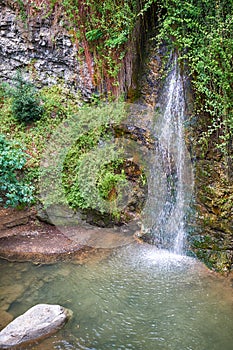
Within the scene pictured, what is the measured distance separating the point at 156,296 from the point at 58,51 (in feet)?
16.3

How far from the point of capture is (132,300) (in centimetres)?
346

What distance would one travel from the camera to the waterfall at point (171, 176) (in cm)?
445

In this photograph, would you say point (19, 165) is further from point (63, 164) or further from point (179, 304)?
point (179, 304)

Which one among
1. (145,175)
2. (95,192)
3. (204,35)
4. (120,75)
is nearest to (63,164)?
(95,192)

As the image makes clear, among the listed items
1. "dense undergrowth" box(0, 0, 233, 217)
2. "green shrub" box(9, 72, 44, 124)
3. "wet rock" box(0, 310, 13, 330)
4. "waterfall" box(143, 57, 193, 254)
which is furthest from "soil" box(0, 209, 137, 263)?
"green shrub" box(9, 72, 44, 124)

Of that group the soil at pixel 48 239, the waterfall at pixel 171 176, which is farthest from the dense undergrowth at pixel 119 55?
the soil at pixel 48 239

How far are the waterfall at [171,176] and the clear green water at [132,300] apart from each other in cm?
38

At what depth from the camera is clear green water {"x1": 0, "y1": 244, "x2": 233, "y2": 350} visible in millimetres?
2934

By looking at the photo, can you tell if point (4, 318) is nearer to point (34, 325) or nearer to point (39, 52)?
point (34, 325)

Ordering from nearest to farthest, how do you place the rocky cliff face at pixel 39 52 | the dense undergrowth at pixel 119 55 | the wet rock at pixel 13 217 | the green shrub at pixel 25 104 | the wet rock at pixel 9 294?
the wet rock at pixel 9 294
the dense undergrowth at pixel 119 55
the wet rock at pixel 13 217
the green shrub at pixel 25 104
the rocky cliff face at pixel 39 52

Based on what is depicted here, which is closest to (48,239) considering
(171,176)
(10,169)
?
(10,169)

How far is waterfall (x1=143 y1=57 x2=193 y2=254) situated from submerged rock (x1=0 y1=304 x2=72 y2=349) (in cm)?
204

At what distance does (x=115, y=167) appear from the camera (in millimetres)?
5273

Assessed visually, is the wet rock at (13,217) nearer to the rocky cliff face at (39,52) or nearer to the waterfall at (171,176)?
the waterfall at (171,176)
